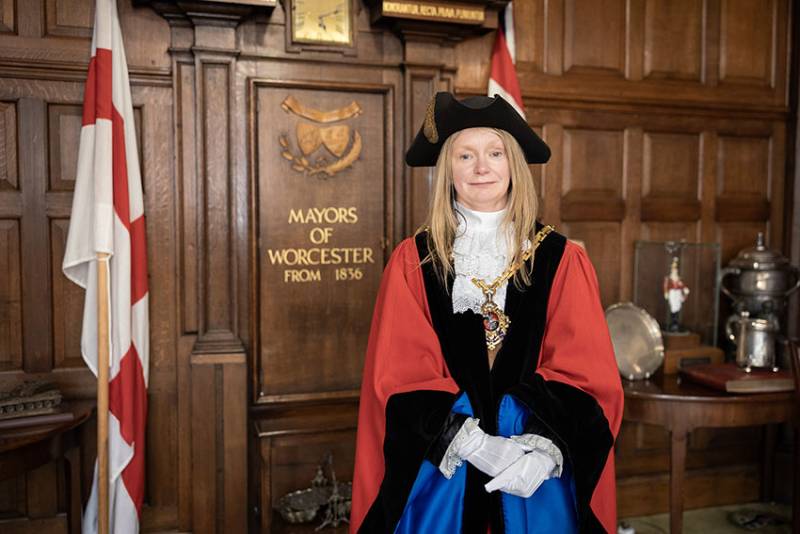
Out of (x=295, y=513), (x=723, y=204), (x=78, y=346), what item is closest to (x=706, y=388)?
(x=723, y=204)

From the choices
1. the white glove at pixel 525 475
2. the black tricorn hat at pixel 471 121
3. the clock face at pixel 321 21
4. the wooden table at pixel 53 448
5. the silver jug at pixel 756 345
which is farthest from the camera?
the silver jug at pixel 756 345

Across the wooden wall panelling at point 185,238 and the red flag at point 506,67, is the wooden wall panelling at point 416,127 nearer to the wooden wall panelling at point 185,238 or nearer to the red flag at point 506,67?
the red flag at point 506,67

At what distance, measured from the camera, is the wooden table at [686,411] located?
3014 millimetres

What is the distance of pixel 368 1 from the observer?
10.5ft

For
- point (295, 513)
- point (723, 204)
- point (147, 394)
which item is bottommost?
point (295, 513)

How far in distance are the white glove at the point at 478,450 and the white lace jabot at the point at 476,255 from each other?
0.36m

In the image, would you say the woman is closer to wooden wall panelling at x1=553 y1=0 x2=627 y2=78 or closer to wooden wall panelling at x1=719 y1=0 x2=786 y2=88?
wooden wall panelling at x1=553 y1=0 x2=627 y2=78

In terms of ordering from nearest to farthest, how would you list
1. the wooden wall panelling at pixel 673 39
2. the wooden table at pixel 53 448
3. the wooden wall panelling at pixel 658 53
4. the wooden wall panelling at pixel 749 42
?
the wooden table at pixel 53 448
the wooden wall panelling at pixel 658 53
the wooden wall panelling at pixel 673 39
the wooden wall panelling at pixel 749 42

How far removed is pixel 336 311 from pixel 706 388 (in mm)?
1624

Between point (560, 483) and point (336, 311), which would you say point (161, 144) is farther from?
point (560, 483)

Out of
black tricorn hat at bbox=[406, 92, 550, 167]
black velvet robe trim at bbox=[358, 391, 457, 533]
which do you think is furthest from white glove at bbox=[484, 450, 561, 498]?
black tricorn hat at bbox=[406, 92, 550, 167]

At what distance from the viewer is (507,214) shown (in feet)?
6.93

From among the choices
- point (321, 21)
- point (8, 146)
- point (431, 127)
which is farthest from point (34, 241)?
point (431, 127)

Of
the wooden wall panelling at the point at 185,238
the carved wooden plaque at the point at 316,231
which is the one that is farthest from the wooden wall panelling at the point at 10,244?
the carved wooden plaque at the point at 316,231
